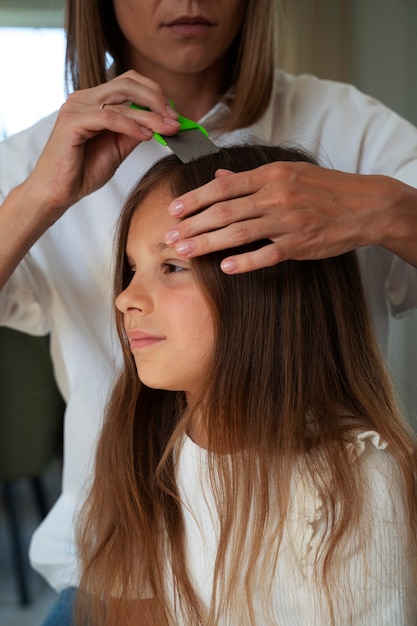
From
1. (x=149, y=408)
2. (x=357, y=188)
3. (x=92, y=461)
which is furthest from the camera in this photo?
(x=92, y=461)

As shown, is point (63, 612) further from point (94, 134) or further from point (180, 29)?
point (180, 29)

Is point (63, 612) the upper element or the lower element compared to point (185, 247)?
lower

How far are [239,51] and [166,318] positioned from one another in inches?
20.3

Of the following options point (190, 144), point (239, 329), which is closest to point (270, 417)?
point (239, 329)

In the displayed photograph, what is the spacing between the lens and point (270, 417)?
3.30 feet

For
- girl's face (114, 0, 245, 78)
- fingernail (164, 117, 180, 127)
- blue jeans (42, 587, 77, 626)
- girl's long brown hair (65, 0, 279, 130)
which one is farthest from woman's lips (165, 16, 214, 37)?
blue jeans (42, 587, 77, 626)

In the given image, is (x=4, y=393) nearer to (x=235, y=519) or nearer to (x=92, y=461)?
(x=92, y=461)

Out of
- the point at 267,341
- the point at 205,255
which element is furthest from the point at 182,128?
the point at 267,341

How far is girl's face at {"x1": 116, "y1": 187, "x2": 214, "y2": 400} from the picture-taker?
992 millimetres

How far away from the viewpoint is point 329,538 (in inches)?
37.8

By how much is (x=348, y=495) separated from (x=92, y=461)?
48 cm

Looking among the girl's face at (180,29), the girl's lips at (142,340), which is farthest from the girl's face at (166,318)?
the girl's face at (180,29)

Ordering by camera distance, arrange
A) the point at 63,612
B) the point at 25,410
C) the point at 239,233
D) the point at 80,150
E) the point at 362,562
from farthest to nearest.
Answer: the point at 25,410 → the point at 63,612 → the point at 80,150 → the point at 362,562 → the point at 239,233

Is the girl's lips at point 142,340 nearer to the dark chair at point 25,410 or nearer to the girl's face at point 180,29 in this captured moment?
the girl's face at point 180,29
